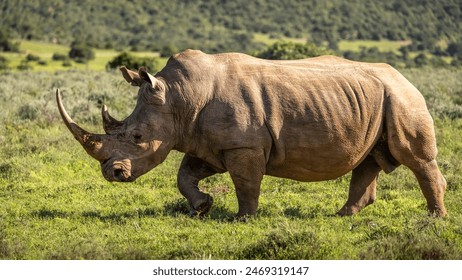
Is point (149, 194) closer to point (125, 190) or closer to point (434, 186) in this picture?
point (125, 190)

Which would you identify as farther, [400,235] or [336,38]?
[336,38]

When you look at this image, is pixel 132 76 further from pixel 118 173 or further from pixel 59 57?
pixel 59 57

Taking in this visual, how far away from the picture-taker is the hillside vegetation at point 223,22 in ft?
257

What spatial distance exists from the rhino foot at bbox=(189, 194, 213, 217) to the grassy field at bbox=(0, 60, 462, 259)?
4.4 inches

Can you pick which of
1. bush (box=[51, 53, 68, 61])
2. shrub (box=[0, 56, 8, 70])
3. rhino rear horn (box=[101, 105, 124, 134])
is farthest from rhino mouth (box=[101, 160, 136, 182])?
bush (box=[51, 53, 68, 61])

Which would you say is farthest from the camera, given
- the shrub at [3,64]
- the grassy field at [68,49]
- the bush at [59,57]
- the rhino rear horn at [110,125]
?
the bush at [59,57]

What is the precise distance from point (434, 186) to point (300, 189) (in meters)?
2.73

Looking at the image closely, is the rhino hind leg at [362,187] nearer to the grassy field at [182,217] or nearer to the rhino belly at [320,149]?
the grassy field at [182,217]

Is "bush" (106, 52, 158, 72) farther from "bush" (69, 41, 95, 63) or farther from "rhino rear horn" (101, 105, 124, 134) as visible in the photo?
"rhino rear horn" (101, 105, 124, 134)

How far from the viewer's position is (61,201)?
454 inches

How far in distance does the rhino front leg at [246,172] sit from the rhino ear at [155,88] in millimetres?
989

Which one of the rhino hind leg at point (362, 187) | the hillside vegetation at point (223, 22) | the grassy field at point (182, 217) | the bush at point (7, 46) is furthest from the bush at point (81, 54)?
the rhino hind leg at point (362, 187)

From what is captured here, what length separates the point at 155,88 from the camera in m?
9.64

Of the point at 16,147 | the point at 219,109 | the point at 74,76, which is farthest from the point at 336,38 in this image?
the point at 219,109
